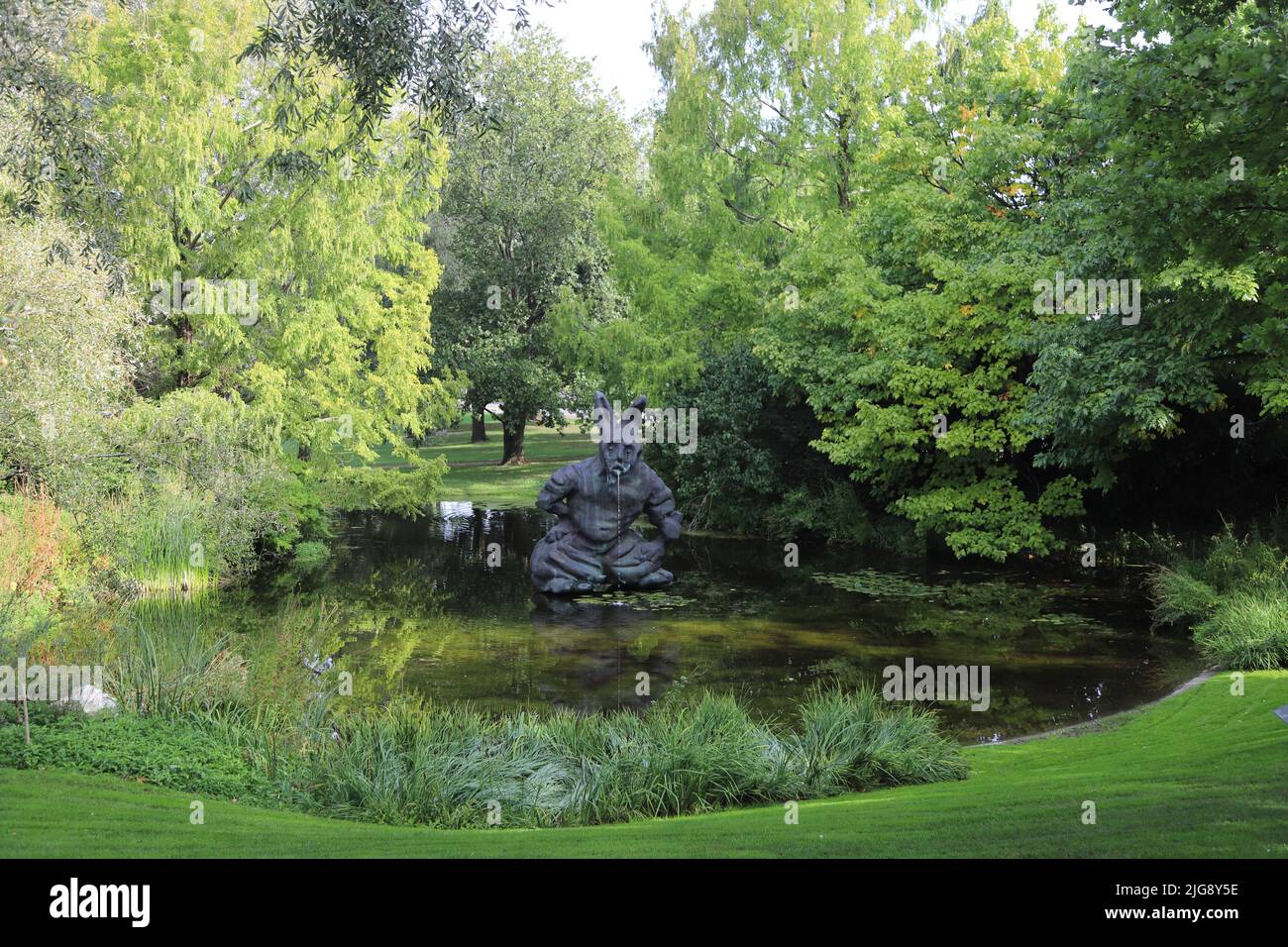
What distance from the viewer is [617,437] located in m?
19.1

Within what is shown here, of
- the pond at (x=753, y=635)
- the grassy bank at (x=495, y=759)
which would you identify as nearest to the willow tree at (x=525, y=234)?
the pond at (x=753, y=635)

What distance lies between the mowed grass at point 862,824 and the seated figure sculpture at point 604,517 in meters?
10.8

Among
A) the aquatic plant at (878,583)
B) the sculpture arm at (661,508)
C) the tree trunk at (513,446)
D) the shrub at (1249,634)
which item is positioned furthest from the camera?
the tree trunk at (513,446)

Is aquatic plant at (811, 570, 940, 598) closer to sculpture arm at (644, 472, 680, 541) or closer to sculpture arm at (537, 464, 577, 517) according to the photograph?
sculpture arm at (644, 472, 680, 541)

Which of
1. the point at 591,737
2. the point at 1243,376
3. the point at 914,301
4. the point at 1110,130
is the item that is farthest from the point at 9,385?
the point at 1243,376

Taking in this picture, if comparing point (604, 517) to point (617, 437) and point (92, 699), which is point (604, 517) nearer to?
point (617, 437)

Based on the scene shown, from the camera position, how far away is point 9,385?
1516cm

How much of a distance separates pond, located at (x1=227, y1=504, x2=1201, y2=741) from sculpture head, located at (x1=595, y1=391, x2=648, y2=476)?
241cm

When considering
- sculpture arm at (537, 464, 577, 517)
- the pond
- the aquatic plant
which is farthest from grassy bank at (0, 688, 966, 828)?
sculpture arm at (537, 464, 577, 517)

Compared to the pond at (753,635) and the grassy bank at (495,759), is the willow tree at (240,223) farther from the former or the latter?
the grassy bank at (495,759)

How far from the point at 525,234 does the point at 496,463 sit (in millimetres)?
9633

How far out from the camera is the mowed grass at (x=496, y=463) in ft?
117

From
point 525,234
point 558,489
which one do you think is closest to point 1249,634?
point 558,489
